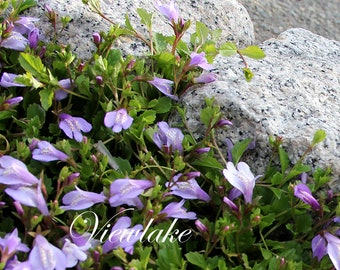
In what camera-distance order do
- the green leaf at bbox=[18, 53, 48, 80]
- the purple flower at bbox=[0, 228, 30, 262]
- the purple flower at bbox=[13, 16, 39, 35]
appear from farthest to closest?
the purple flower at bbox=[13, 16, 39, 35], the green leaf at bbox=[18, 53, 48, 80], the purple flower at bbox=[0, 228, 30, 262]

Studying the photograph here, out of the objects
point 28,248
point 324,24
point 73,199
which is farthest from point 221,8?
point 324,24

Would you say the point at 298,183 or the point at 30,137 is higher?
the point at 298,183

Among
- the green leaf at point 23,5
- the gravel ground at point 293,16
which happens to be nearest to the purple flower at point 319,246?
the green leaf at point 23,5

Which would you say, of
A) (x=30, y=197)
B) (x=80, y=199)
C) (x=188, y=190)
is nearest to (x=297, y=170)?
(x=188, y=190)

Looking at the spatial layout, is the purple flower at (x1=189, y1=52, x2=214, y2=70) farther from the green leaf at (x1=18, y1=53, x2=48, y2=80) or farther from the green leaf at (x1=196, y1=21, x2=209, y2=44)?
the green leaf at (x1=18, y1=53, x2=48, y2=80)

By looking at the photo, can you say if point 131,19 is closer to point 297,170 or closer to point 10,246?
point 297,170

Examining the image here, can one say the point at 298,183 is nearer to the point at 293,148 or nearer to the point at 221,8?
the point at 293,148

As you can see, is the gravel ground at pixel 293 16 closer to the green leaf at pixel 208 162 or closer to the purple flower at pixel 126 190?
the green leaf at pixel 208 162

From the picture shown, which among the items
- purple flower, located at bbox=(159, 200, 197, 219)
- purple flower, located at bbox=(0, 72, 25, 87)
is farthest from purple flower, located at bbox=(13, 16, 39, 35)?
purple flower, located at bbox=(159, 200, 197, 219)
